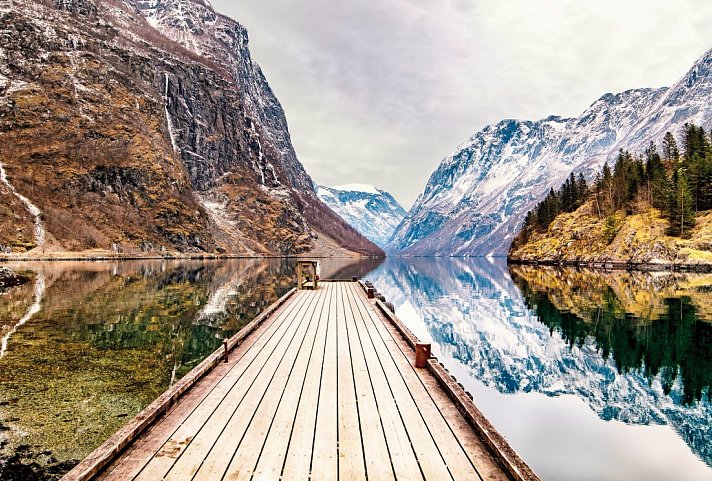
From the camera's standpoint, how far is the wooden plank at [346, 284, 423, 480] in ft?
20.1

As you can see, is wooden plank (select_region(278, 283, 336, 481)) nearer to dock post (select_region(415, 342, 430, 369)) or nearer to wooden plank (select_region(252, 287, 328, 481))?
wooden plank (select_region(252, 287, 328, 481))

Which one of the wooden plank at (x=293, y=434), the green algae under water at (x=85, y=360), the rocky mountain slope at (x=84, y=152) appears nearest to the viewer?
the wooden plank at (x=293, y=434)

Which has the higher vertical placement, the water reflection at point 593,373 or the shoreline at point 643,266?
the shoreline at point 643,266

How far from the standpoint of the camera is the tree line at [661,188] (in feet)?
266

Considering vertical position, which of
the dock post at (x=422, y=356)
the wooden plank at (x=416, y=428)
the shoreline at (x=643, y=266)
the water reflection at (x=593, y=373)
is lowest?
the water reflection at (x=593, y=373)

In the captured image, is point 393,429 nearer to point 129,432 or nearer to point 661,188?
point 129,432

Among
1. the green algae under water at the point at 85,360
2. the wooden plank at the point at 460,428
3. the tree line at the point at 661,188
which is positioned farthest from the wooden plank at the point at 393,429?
the tree line at the point at 661,188

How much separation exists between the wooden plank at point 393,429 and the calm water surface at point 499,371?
4324mm

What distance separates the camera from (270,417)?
799cm

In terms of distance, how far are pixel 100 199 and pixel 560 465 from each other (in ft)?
539

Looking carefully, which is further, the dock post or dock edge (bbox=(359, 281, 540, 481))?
the dock post

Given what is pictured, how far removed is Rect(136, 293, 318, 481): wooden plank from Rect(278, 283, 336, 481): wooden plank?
1.25 m

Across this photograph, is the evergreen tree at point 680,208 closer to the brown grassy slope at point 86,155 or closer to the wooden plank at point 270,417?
the wooden plank at point 270,417

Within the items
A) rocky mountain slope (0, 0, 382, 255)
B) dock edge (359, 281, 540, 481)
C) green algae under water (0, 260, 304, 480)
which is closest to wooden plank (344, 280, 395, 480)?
dock edge (359, 281, 540, 481)
